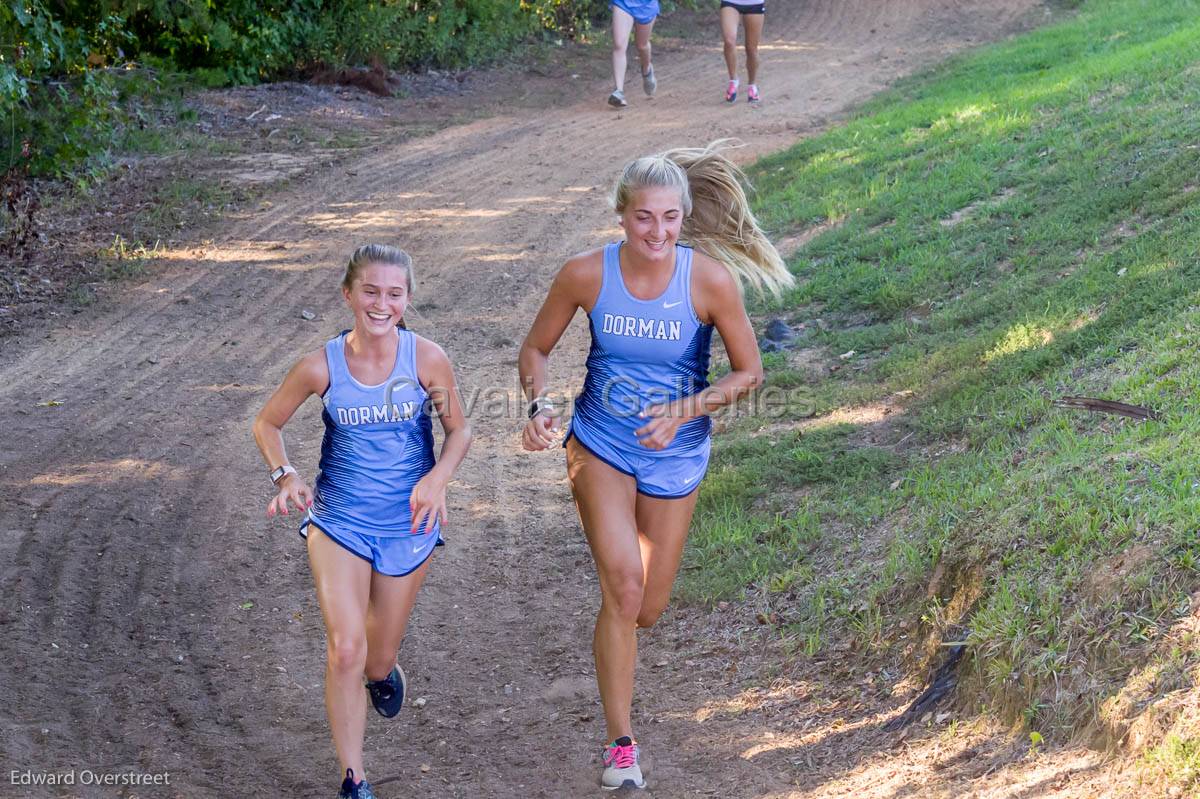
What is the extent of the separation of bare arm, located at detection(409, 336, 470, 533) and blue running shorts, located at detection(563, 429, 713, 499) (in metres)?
0.43

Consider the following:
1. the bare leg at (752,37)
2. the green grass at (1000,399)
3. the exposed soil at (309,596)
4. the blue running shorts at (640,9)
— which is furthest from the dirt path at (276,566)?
the bare leg at (752,37)

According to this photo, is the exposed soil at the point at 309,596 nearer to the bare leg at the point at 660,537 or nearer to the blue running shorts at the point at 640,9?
the bare leg at the point at 660,537

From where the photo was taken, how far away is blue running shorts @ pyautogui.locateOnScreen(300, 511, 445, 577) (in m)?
4.37

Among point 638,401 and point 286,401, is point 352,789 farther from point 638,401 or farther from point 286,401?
point 638,401

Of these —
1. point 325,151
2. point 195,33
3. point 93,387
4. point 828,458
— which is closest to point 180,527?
point 93,387

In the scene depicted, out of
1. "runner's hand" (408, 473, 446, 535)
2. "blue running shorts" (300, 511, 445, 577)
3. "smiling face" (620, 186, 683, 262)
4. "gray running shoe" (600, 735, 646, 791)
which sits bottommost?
"gray running shoe" (600, 735, 646, 791)

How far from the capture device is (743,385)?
4582mm

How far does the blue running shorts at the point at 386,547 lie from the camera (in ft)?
14.3

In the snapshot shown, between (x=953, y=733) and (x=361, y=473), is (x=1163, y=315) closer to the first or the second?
(x=953, y=733)

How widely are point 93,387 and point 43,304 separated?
1797 millimetres

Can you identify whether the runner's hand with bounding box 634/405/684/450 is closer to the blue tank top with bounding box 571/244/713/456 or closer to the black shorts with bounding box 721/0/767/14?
the blue tank top with bounding box 571/244/713/456

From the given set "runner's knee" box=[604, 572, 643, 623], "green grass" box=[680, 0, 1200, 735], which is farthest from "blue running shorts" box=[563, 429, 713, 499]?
"green grass" box=[680, 0, 1200, 735]

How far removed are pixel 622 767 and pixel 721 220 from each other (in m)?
2.14

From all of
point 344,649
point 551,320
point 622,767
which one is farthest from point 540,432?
point 622,767
